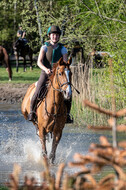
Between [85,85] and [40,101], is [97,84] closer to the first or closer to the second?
[85,85]

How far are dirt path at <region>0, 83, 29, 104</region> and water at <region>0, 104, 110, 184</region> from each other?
3.97 meters

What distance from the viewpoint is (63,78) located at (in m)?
7.59

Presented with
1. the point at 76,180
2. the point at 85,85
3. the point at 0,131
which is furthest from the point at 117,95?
the point at 76,180

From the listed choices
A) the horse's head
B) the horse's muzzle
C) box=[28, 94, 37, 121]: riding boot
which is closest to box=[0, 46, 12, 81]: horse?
box=[28, 94, 37, 121]: riding boot

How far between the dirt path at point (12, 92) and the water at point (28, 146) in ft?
13.0

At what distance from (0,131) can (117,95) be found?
9.49ft

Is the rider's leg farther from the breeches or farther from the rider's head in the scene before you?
the rider's head

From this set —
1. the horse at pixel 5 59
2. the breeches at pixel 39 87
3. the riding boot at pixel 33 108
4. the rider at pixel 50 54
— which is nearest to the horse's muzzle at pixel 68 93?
the rider at pixel 50 54

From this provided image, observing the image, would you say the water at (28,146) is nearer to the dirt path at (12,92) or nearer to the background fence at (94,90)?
the background fence at (94,90)

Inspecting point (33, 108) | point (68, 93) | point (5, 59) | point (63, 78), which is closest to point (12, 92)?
point (5, 59)

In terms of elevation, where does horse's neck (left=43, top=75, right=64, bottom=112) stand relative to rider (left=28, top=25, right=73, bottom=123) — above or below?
below

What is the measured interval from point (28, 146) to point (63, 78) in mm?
2821

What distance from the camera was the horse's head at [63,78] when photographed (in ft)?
24.3

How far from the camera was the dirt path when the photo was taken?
726 inches
